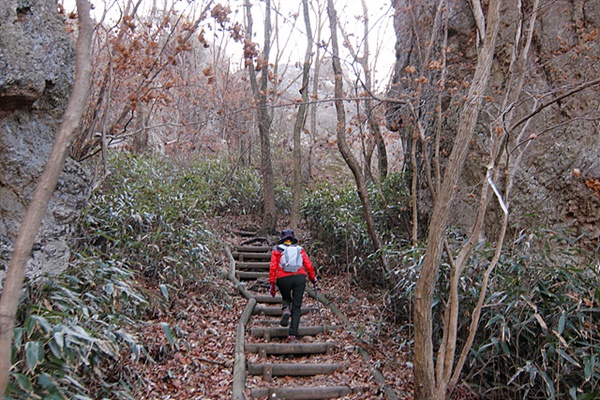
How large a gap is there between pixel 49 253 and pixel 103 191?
286cm

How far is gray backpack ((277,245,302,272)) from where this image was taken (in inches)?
251

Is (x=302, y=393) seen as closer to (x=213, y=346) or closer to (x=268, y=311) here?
(x=213, y=346)

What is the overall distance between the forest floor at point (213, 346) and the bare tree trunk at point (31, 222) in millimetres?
2727

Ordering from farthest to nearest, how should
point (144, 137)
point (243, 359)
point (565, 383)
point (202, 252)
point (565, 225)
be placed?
point (144, 137)
point (202, 252)
point (565, 225)
point (243, 359)
point (565, 383)

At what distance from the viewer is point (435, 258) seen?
4074mm

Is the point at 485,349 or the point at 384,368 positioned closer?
the point at 485,349

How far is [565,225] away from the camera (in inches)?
242

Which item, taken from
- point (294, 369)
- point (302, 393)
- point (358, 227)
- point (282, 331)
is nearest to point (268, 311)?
point (282, 331)

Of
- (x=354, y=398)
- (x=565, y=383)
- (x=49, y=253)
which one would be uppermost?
(x=49, y=253)

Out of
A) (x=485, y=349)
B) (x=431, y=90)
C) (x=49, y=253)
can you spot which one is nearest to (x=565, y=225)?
(x=485, y=349)

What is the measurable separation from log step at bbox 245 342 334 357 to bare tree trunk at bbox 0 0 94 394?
Answer: 14.2ft

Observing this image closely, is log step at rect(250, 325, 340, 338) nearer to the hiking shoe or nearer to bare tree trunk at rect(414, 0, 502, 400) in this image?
the hiking shoe

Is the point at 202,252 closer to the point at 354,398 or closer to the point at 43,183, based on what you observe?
the point at 354,398

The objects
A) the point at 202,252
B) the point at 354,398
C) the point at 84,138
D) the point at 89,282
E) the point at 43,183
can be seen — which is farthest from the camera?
the point at 202,252
